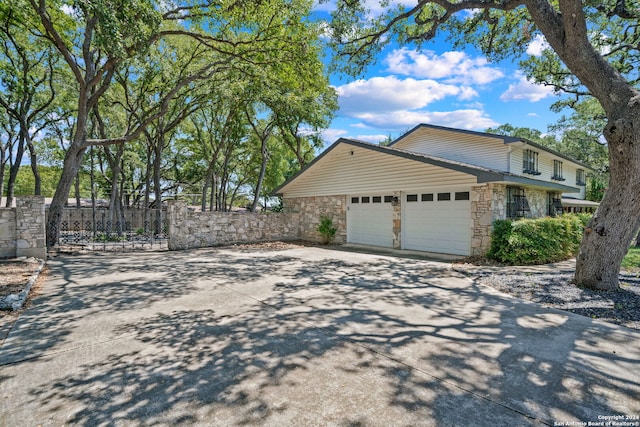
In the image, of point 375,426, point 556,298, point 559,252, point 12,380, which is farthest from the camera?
point 559,252

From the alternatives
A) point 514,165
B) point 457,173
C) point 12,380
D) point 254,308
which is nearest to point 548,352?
point 254,308

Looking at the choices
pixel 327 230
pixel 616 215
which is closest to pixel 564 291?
pixel 616 215

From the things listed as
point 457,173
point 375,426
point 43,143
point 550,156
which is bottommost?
point 375,426

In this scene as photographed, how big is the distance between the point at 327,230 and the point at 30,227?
936 cm

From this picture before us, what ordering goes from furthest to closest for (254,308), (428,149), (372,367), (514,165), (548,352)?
(428,149)
(514,165)
(254,308)
(548,352)
(372,367)

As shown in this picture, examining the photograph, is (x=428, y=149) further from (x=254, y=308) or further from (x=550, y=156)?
(x=254, y=308)

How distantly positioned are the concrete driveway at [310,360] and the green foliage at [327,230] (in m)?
7.60

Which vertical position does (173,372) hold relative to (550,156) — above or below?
below

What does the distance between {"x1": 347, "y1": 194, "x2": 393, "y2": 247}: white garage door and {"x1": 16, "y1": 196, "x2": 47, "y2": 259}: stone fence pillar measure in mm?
9914

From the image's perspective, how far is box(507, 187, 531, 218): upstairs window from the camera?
388 inches

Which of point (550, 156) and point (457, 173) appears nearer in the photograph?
point (457, 173)

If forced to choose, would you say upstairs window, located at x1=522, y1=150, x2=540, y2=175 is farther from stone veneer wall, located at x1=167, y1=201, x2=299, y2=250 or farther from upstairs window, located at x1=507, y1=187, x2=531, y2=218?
Result: stone veneer wall, located at x1=167, y1=201, x2=299, y2=250

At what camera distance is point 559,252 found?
9180mm

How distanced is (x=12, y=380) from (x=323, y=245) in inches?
433
